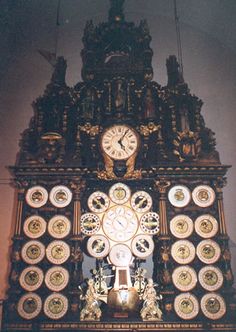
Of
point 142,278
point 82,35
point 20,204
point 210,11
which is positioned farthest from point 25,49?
point 142,278

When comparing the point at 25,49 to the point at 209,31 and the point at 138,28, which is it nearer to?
the point at 138,28

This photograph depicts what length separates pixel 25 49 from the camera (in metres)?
7.41

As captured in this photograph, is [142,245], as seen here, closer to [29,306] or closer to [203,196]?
[203,196]

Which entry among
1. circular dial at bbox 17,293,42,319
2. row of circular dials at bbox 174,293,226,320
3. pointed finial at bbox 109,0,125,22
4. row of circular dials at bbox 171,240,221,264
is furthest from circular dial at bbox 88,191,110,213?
pointed finial at bbox 109,0,125,22

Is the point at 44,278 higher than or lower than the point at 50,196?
lower

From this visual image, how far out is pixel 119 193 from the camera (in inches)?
254

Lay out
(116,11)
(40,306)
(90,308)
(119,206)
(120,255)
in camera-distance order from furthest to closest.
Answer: (116,11)
(119,206)
(120,255)
(40,306)
(90,308)

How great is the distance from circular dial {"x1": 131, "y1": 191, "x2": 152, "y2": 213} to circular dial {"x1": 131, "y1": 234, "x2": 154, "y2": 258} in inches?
18.4

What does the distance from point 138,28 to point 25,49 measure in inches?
93.6

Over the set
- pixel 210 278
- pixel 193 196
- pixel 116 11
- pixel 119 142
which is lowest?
pixel 210 278

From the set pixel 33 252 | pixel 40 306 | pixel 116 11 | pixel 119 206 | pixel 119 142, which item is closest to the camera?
pixel 40 306

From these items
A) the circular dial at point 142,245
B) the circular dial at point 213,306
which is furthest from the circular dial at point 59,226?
the circular dial at point 213,306

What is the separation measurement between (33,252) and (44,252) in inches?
7.2

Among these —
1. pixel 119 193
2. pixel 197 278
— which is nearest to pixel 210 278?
pixel 197 278
